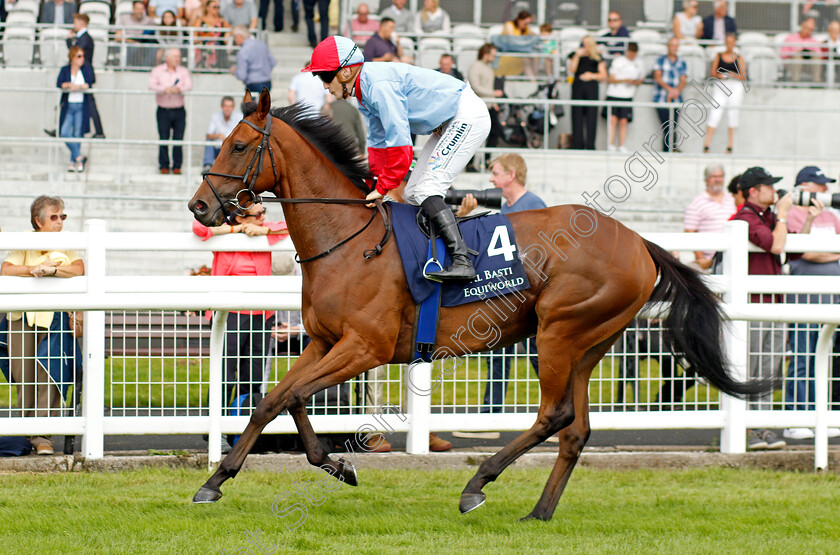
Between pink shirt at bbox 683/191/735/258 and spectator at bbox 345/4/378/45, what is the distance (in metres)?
6.35

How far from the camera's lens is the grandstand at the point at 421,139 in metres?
11.4

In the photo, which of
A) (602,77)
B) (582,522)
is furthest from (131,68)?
(582,522)

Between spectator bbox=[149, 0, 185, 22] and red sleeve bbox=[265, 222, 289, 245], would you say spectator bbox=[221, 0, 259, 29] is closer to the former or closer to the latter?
spectator bbox=[149, 0, 185, 22]

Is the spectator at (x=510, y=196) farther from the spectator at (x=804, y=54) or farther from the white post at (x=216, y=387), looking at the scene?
the spectator at (x=804, y=54)

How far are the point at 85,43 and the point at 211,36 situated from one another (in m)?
1.78

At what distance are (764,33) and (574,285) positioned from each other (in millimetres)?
12480

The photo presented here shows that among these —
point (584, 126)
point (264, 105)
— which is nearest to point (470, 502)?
point (264, 105)

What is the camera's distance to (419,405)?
5766 mm

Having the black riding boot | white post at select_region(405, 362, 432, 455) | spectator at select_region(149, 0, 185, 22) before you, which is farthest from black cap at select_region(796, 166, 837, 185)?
spectator at select_region(149, 0, 185, 22)

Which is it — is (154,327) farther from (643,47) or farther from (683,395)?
(643,47)

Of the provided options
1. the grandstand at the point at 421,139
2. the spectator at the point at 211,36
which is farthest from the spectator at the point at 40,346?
the spectator at the point at 211,36

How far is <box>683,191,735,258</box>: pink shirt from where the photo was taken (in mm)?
8062

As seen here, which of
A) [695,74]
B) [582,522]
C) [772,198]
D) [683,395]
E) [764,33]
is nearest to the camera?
[582,522]

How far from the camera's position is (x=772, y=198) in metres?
6.85
